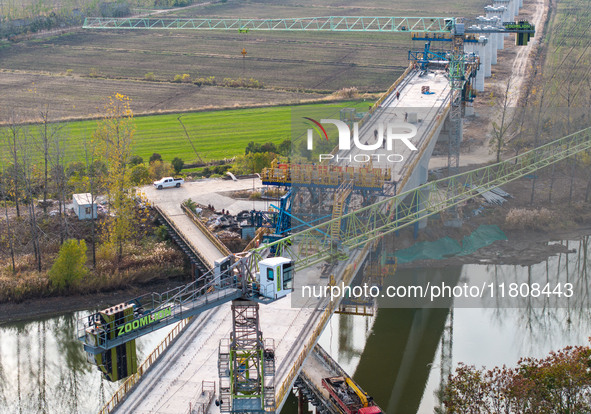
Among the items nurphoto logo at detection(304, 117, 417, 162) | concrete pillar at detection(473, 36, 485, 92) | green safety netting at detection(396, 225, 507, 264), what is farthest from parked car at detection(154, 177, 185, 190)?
concrete pillar at detection(473, 36, 485, 92)

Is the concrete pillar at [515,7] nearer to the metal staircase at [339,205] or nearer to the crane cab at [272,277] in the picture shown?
the metal staircase at [339,205]

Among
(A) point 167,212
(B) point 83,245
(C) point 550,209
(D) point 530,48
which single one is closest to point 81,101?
(A) point 167,212

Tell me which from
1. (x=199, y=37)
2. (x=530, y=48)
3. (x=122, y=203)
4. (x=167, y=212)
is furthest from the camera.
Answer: (x=199, y=37)

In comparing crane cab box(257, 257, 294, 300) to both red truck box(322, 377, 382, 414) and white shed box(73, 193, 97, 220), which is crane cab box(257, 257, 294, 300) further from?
white shed box(73, 193, 97, 220)

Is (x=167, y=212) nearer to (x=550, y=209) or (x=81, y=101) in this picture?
(x=550, y=209)

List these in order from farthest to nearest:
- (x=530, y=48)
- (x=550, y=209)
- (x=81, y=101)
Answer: (x=530, y=48)
(x=81, y=101)
(x=550, y=209)

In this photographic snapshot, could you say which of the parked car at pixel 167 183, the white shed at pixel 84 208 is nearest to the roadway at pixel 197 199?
the parked car at pixel 167 183

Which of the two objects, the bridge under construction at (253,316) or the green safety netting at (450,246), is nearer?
the bridge under construction at (253,316)
